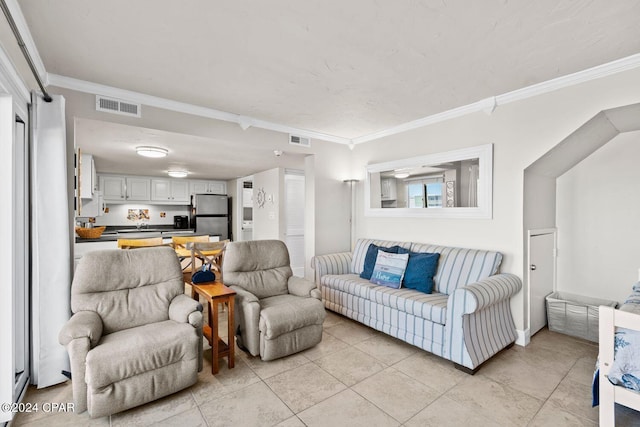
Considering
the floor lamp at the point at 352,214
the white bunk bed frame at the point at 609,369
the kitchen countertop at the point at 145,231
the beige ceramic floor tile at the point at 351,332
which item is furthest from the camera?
the kitchen countertop at the point at 145,231

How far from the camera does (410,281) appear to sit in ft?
10.4

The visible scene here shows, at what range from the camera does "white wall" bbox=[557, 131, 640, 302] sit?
118 inches

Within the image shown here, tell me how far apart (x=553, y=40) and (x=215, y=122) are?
121 inches

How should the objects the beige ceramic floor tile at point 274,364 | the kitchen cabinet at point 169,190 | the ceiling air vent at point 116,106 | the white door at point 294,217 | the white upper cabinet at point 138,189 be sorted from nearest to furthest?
the beige ceramic floor tile at point 274,364 < the ceiling air vent at point 116,106 < the white door at point 294,217 < the white upper cabinet at point 138,189 < the kitchen cabinet at point 169,190

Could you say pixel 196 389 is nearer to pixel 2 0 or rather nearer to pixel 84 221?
pixel 2 0

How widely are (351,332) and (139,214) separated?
6.38 metres

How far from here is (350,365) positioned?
8.56 feet

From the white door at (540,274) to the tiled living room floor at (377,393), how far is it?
1.18 feet

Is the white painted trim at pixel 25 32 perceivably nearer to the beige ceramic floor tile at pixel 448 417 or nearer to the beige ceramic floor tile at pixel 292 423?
the beige ceramic floor tile at pixel 292 423

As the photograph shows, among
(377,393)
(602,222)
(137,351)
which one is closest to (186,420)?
(137,351)

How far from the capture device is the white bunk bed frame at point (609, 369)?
1544 mm

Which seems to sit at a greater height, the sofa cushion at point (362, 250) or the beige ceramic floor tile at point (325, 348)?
the sofa cushion at point (362, 250)

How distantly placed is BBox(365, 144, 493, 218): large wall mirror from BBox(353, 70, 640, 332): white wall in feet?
0.27

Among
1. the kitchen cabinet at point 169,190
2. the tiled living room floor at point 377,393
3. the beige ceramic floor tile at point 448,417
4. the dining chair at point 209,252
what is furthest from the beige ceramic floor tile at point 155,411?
the kitchen cabinet at point 169,190
